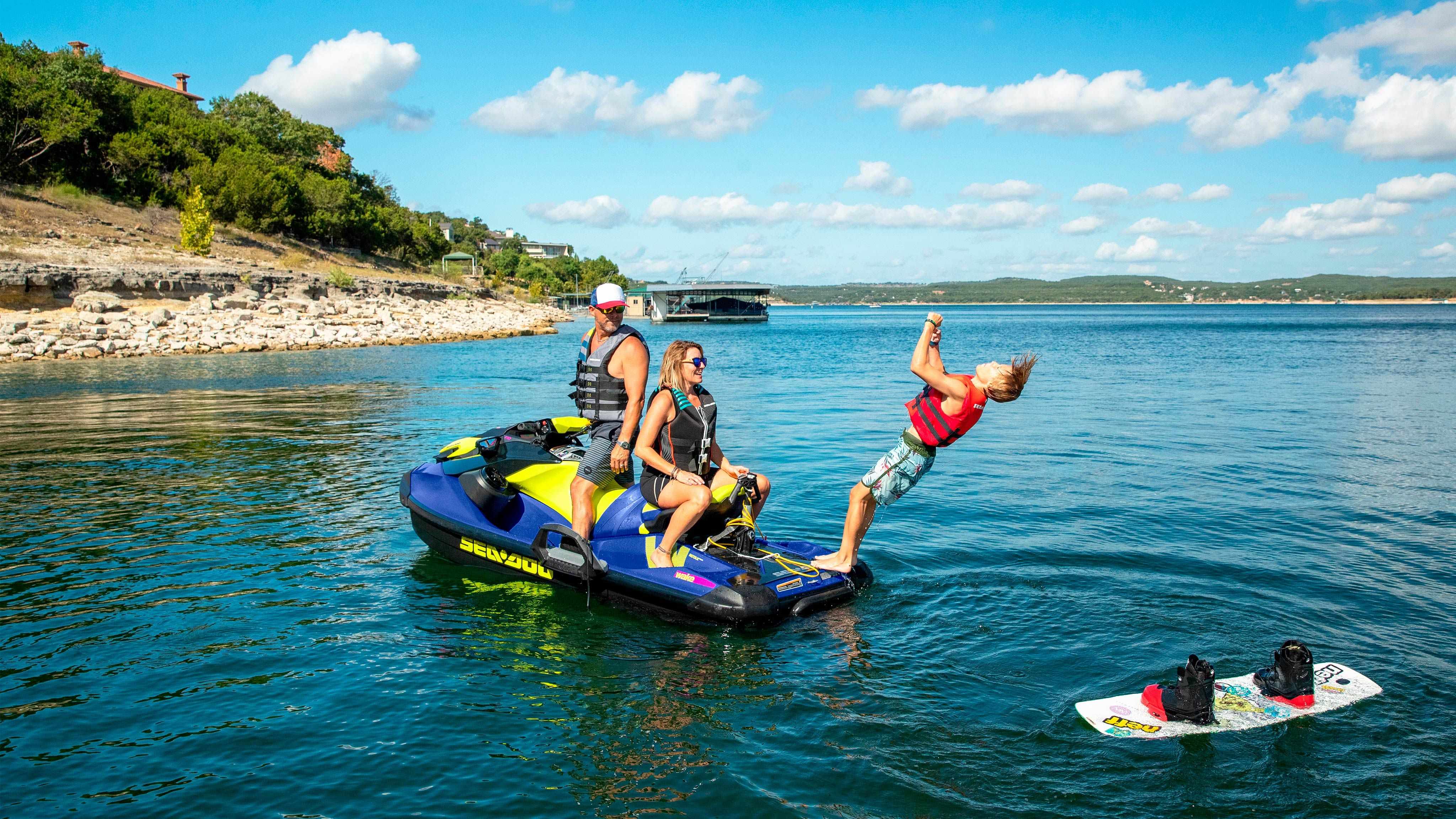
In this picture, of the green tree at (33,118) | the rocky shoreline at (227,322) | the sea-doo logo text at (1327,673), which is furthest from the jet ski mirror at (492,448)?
the green tree at (33,118)

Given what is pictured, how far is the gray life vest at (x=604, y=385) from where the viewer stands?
7.36 metres

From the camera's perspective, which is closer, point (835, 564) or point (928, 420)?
point (928, 420)

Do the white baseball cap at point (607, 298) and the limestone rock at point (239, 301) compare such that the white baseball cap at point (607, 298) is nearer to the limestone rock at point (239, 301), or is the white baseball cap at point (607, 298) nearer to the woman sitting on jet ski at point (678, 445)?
the woman sitting on jet ski at point (678, 445)

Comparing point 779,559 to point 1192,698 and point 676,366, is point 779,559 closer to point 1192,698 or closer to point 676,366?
point 676,366

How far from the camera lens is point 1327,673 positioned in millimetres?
5836

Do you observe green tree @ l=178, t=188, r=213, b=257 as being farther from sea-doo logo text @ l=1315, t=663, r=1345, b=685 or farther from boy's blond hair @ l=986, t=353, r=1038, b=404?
sea-doo logo text @ l=1315, t=663, r=1345, b=685

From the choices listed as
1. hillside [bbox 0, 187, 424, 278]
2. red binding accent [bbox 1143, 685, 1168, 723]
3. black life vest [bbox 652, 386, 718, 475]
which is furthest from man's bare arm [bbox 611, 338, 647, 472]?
hillside [bbox 0, 187, 424, 278]

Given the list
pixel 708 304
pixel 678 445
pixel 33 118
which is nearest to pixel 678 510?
pixel 678 445

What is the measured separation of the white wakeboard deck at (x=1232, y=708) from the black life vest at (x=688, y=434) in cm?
313

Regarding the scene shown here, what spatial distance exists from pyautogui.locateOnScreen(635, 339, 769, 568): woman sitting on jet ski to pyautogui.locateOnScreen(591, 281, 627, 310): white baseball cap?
0.59 meters

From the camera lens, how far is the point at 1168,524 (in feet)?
33.1

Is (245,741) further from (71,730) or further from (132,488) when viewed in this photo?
(132,488)

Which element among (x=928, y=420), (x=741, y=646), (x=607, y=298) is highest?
(x=607, y=298)

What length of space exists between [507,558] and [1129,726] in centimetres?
509
